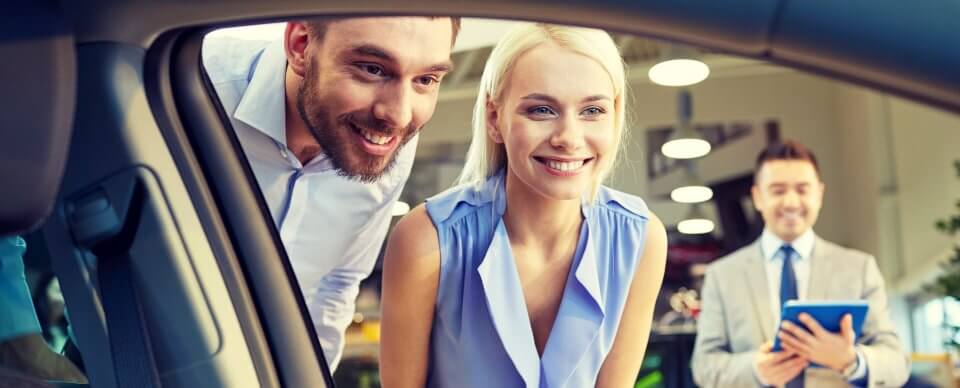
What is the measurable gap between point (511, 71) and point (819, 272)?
1488mm

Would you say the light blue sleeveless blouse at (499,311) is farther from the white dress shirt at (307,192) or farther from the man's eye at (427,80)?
the white dress shirt at (307,192)

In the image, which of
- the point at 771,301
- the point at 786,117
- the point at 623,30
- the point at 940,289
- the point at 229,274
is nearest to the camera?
the point at 623,30

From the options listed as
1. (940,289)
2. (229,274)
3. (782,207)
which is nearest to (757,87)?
(940,289)

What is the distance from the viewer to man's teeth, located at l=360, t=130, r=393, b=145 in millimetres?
1405

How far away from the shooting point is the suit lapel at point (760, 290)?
2.54 meters

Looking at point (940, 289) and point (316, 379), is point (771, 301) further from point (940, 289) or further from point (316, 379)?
point (940, 289)

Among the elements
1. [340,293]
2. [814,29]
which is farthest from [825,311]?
[814,29]

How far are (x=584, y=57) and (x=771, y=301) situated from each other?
1.36 meters

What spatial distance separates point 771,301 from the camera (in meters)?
2.58

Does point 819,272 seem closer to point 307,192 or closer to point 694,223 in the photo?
point 307,192

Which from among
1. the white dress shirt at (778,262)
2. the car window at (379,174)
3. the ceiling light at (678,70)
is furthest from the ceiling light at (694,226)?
the white dress shirt at (778,262)

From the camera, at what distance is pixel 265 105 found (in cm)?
150

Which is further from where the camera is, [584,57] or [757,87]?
[757,87]

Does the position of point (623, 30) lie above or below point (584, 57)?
below
